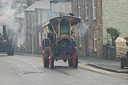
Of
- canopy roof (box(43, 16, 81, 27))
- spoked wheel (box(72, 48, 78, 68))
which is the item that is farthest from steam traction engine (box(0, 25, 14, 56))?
spoked wheel (box(72, 48, 78, 68))

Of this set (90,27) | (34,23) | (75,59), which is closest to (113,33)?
(90,27)

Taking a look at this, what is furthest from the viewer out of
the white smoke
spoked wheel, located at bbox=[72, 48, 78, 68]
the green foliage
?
the white smoke

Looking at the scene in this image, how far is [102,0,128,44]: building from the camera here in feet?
98.9

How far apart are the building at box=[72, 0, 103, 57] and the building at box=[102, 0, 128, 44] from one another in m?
0.44

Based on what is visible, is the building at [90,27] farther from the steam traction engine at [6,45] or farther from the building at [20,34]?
the building at [20,34]

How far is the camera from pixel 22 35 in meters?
62.4

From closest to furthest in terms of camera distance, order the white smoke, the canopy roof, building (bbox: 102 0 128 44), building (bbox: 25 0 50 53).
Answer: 1. the canopy roof
2. building (bbox: 102 0 128 44)
3. building (bbox: 25 0 50 53)
4. the white smoke

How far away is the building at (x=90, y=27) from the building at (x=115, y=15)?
44 centimetres

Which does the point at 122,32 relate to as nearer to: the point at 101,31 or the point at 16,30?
the point at 101,31

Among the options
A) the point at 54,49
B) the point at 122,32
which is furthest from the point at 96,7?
the point at 54,49

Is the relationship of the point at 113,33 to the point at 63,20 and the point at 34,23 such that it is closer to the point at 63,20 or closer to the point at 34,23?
the point at 63,20

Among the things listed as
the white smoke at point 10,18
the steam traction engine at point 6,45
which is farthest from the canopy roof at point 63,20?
the white smoke at point 10,18

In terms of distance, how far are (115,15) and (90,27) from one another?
3.23 metres

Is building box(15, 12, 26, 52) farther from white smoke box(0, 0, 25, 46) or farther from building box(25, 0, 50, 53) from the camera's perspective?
building box(25, 0, 50, 53)
